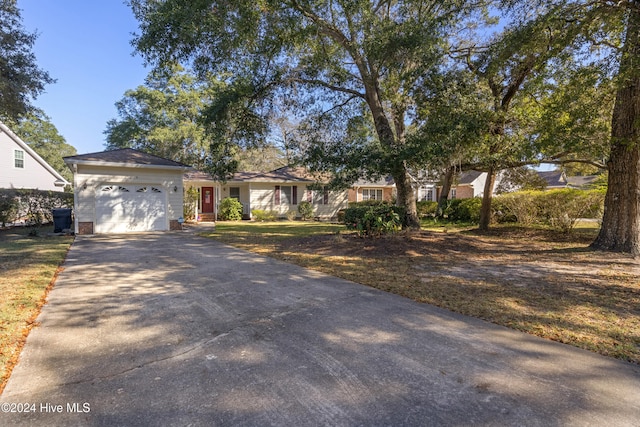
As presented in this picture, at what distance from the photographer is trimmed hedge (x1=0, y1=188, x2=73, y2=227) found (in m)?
14.9

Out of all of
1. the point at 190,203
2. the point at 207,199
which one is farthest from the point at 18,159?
the point at 190,203

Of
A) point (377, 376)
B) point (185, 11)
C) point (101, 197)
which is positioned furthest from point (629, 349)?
point (101, 197)

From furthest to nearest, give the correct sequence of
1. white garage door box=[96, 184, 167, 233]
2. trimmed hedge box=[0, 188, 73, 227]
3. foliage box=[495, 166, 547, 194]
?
foliage box=[495, 166, 547, 194] < trimmed hedge box=[0, 188, 73, 227] < white garage door box=[96, 184, 167, 233]

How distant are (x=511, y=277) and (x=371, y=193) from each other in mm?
21289

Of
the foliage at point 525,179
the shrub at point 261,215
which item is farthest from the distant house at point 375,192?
the foliage at point 525,179

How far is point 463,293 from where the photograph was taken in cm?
534

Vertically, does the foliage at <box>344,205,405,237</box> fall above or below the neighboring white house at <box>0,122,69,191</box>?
below

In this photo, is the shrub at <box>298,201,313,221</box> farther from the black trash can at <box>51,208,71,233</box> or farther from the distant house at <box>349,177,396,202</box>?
the black trash can at <box>51,208,71,233</box>

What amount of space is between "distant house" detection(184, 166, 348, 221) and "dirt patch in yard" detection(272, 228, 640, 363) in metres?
11.2

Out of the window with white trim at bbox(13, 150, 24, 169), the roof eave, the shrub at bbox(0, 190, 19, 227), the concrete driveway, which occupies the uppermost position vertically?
the window with white trim at bbox(13, 150, 24, 169)

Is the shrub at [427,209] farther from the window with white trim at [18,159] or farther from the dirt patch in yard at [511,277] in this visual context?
the window with white trim at [18,159]

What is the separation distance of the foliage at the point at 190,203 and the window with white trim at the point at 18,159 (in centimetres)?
1274

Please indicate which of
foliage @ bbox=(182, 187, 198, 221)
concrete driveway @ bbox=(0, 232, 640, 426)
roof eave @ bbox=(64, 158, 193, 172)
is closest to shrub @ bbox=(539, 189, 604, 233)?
concrete driveway @ bbox=(0, 232, 640, 426)

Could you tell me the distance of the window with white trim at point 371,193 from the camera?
2736 centimetres
